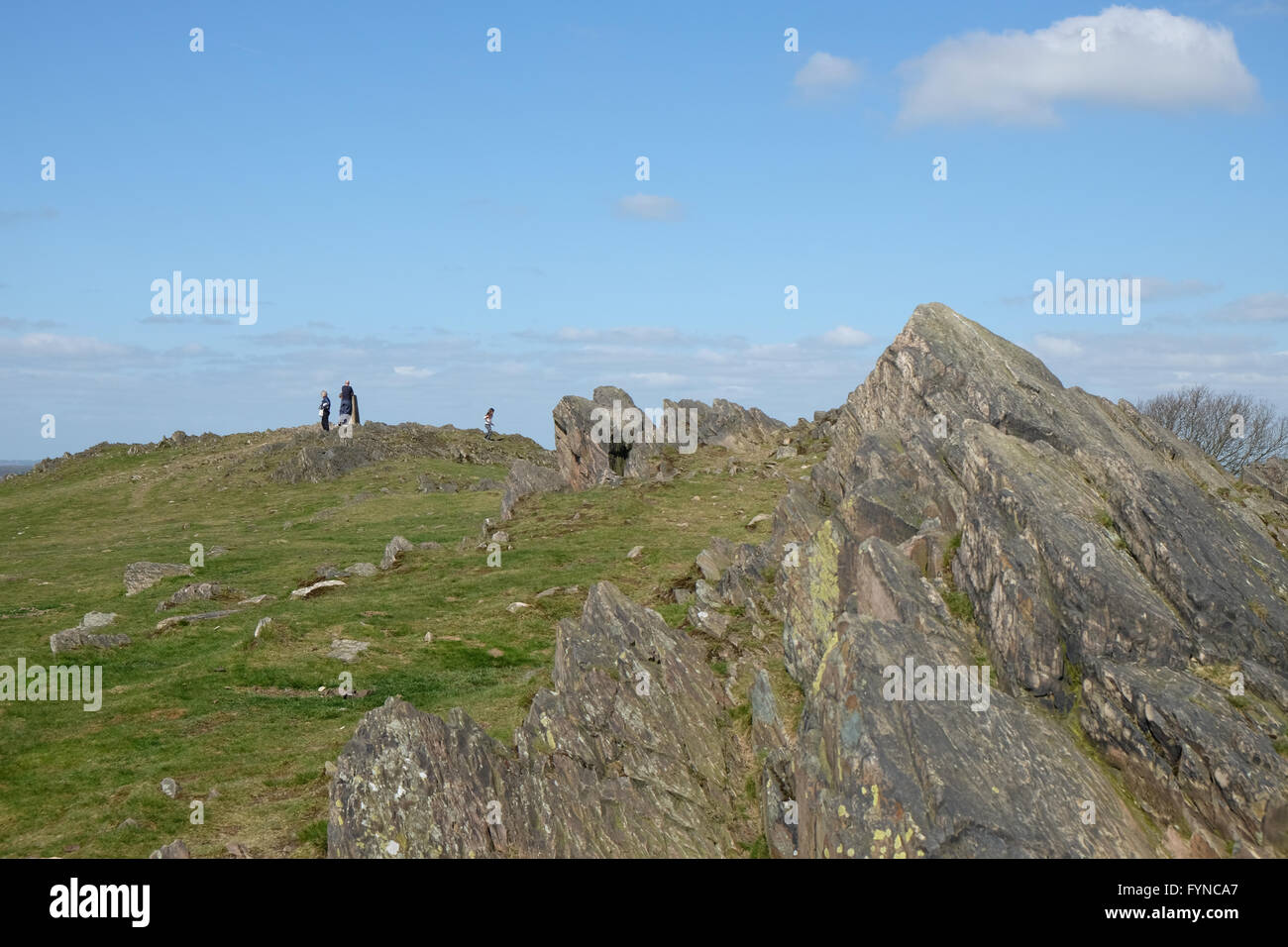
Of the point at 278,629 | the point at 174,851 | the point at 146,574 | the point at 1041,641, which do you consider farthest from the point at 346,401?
the point at 1041,641

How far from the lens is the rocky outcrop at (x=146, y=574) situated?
44406 mm

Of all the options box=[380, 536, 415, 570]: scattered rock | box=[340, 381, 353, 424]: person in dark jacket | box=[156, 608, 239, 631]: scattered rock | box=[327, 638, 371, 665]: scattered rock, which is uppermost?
box=[340, 381, 353, 424]: person in dark jacket

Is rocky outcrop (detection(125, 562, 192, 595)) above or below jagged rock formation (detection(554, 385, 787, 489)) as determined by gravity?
below

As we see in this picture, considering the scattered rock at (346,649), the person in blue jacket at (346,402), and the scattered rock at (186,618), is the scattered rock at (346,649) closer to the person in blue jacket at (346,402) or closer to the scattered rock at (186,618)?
the scattered rock at (186,618)

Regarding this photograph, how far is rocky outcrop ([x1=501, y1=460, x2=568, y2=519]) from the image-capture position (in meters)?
56.2

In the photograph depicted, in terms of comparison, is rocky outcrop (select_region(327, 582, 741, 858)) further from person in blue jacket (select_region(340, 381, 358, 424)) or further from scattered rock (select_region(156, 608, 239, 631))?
person in blue jacket (select_region(340, 381, 358, 424))

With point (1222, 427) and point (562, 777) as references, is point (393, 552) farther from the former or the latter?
point (1222, 427)

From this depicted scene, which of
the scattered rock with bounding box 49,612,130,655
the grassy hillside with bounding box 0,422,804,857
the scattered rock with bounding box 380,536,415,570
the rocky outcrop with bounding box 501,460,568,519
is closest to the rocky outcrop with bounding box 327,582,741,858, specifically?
the grassy hillside with bounding box 0,422,804,857

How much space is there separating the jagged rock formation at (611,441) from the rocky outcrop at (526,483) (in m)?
1.39

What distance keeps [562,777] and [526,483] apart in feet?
130

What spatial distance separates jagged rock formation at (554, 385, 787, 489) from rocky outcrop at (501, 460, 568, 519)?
139 centimetres
